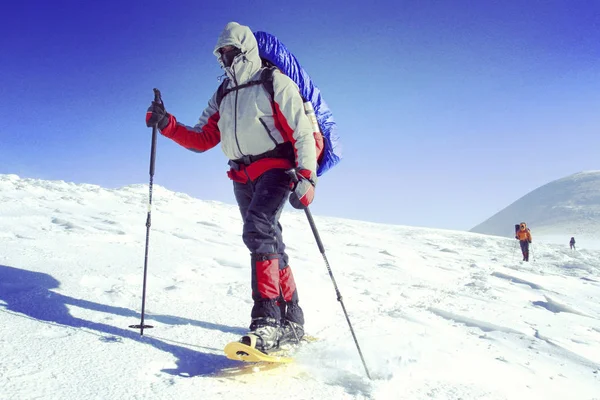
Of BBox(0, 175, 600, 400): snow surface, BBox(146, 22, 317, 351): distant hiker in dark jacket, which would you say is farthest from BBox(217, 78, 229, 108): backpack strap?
BBox(0, 175, 600, 400): snow surface

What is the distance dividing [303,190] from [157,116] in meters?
1.53

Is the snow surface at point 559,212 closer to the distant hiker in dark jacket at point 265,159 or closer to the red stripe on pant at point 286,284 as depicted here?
the red stripe on pant at point 286,284

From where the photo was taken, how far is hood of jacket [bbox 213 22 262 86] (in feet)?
9.95

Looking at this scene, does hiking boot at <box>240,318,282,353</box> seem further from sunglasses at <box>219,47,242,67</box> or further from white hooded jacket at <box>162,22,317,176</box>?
sunglasses at <box>219,47,242,67</box>

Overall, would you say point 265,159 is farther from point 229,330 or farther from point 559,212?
point 559,212

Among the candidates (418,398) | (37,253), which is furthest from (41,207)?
(418,398)

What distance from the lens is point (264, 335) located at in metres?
2.58

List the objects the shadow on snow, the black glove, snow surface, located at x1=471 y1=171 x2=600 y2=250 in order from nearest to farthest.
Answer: the shadow on snow, the black glove, snow surface, located at x1=471 y1=171 x2=600 y2=250

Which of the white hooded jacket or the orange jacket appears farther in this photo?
the orange jacket

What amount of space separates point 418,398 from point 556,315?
12.1ft

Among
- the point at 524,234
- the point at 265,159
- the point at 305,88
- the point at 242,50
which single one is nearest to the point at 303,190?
the point at 265,159

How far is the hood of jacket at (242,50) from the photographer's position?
303cm

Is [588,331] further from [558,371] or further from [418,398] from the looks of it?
[418,398]

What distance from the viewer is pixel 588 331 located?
160 inches
